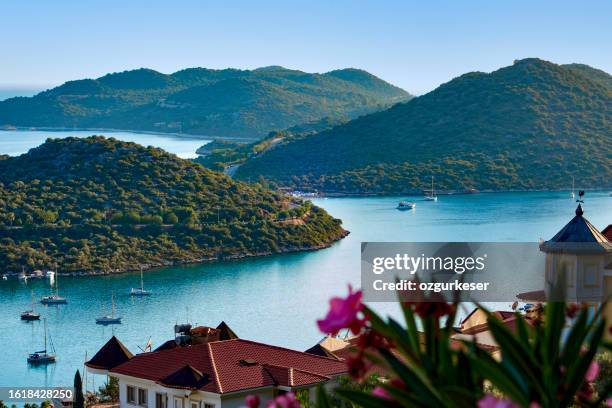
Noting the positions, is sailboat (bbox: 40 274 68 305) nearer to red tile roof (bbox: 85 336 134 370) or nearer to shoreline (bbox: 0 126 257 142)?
red tile roof (bbox: 85 336 134 370)

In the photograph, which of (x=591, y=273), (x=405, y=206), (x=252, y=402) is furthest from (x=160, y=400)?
(x=405, y=206)

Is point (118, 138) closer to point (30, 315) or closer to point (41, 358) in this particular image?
point (30, 315)

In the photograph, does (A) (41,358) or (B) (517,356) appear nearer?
(B) (517,356)

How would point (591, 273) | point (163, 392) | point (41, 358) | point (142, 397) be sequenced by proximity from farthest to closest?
point (41, 358) → point (142, 397) → point (163, 392) → point (591, 273)

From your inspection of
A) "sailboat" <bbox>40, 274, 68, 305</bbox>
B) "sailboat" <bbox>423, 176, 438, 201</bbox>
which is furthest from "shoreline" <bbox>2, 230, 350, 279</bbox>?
"sailboat" <bbox>423, 176, 438, 201</bbox>

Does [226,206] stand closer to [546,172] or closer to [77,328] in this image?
[77,328]

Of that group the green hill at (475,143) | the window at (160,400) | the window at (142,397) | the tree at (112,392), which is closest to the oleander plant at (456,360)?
the window at (160,400)

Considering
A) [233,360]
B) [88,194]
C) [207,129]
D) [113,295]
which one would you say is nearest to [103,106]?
[207,129]
